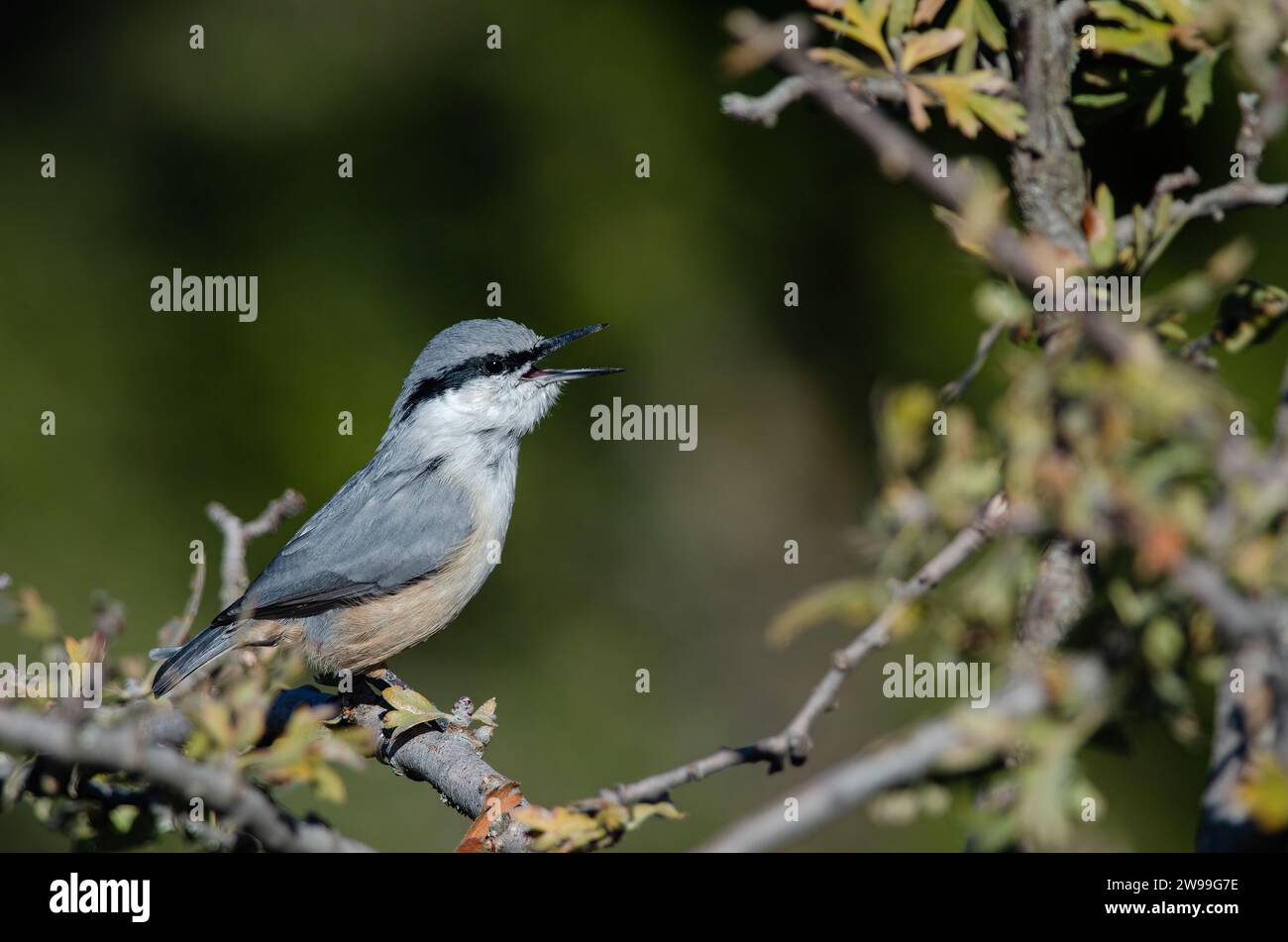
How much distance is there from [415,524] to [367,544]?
136 mm

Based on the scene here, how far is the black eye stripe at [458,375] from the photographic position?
3389mm

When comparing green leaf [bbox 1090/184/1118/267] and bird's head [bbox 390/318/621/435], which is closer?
green leaf [bbox 1090/184/1118/267]

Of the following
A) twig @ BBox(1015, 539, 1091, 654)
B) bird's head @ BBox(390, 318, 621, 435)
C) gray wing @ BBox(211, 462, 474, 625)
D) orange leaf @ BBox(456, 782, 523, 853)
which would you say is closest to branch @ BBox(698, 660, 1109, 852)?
twig @ BBox(1015, 539, 1091, 654)

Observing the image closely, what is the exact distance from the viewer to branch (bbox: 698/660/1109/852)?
Result: 0.97 m

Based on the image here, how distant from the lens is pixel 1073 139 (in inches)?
59.1

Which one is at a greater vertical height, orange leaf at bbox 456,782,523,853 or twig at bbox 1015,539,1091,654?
twig at bbox 1015,539,1091,654

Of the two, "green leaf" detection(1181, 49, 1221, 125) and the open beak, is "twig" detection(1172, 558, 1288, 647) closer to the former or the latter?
"green leaf" detection(1181, 49, 1221, 125)

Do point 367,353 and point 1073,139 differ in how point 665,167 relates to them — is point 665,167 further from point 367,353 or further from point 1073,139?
point 1073,139

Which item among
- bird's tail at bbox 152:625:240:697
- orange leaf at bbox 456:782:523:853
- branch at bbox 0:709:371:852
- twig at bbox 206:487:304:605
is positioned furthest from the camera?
bird's tail at bbox 152:625:240:697

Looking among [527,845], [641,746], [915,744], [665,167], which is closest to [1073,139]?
[915,744]

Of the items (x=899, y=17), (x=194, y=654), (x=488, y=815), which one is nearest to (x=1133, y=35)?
(x=899, y=17)

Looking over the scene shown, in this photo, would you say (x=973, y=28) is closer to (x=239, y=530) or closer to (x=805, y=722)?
(x=805, y=722)

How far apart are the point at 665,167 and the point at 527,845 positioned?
2.58 m

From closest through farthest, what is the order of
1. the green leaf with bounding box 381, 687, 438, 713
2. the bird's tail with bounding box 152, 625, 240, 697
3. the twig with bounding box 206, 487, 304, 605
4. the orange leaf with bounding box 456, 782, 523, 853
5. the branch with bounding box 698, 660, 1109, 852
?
1. the branch with bounding box 698, 660, 1109, 852
2. the orange leaf with bounding box 456, 782, 523, 853
3. the green leaf with bounding box 381, 687, 438, 713
4. the twig with bounding box 206, 487, 304, 605
5. the bird's tail with bounding box 152, 625, 240, 697
